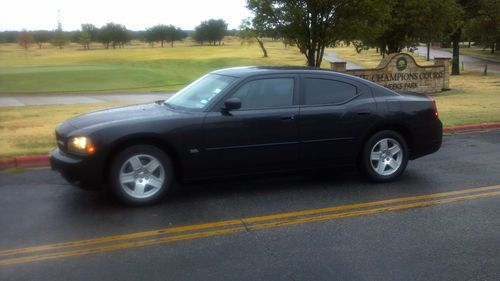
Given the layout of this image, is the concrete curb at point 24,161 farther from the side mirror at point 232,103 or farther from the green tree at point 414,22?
the green tree at point 414,22

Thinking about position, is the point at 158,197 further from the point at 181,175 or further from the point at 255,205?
the point at 255,205

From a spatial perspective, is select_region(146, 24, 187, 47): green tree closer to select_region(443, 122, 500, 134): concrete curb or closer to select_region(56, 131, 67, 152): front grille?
select_region(443, 122, 500, 134): concrete curb

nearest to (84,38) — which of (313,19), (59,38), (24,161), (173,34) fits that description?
(59,38)

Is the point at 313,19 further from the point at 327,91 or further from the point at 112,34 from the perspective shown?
the point at 112,34

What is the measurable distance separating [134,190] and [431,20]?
21.9m

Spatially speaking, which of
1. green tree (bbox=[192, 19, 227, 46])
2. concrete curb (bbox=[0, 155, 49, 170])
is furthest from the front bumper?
green tree (bbox=[192, 19, 227, 46])

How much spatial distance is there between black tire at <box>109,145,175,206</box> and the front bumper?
5.9 inches

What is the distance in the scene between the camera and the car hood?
5.87 metres

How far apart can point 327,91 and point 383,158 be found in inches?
44.3

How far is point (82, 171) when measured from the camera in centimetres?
558

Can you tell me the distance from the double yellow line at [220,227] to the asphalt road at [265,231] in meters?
0.01

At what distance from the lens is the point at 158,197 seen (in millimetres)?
5879

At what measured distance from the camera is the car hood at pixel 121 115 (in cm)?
587

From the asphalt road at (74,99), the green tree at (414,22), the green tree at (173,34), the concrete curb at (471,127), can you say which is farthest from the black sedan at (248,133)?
the green tree at (173,34)
